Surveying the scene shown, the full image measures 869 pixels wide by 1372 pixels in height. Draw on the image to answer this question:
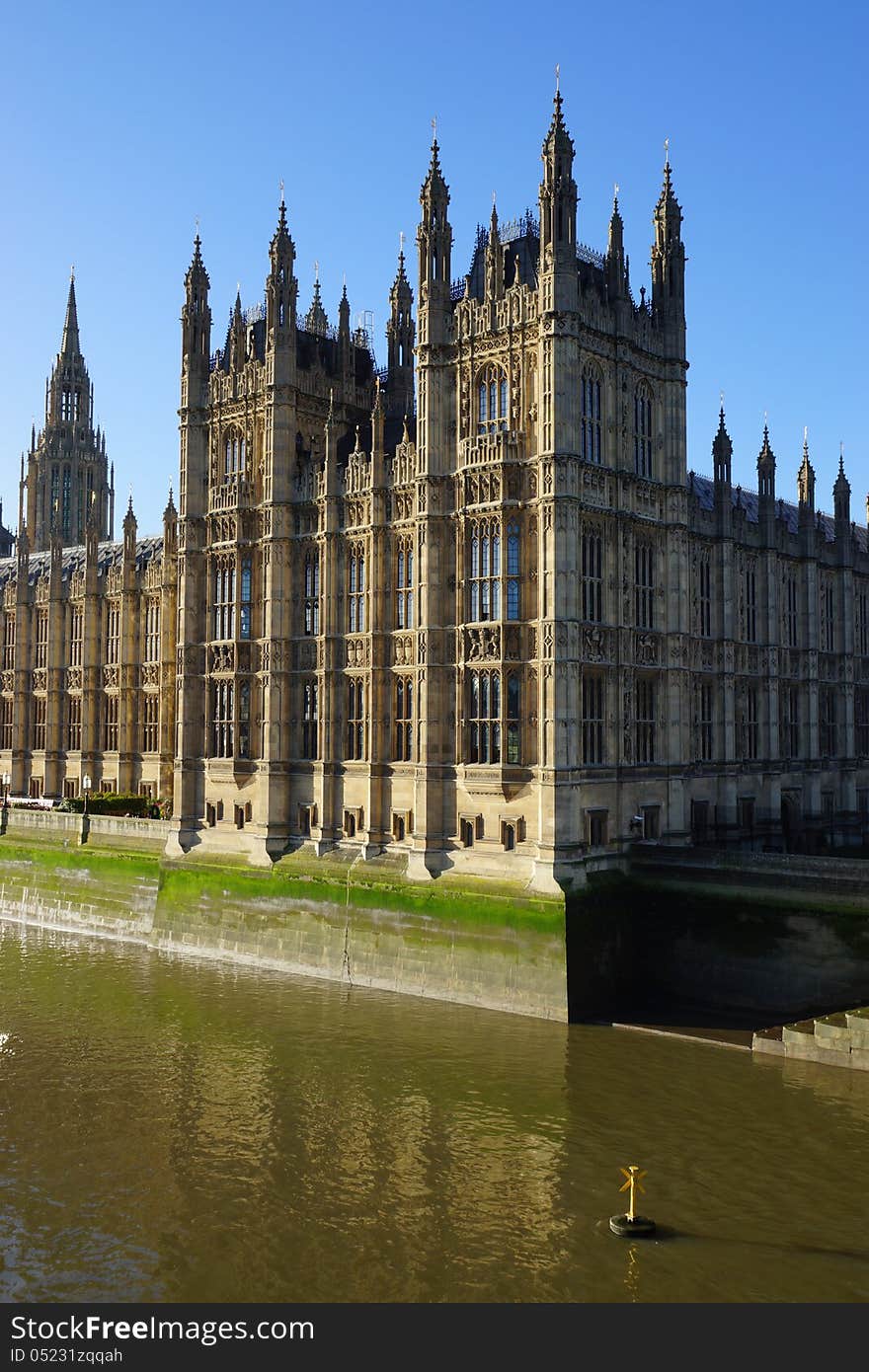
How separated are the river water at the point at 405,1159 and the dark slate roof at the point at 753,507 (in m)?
35.5

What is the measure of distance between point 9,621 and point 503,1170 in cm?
8074

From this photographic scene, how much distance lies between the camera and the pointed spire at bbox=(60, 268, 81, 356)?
147 metres

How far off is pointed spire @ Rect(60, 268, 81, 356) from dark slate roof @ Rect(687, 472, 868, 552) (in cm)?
9999

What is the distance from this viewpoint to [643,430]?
182 ft

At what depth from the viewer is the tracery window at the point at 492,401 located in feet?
171

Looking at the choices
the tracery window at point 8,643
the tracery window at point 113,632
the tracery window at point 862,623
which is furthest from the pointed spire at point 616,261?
the tracery window at point 8,643

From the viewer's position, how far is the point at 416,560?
178 feet

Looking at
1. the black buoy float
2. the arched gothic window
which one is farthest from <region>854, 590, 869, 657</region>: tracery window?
the black buoy float

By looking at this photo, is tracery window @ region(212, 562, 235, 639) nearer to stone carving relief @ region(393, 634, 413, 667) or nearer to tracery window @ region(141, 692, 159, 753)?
stone carving relief @ region(393, 634, 413, 667)

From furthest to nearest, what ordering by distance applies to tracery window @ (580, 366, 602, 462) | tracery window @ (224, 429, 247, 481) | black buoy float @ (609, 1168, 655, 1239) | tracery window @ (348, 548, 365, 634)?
tracery window @ (224, 429, 247, 481)
tracery window @ (348, 548, 365, 634)
tracery window @ (580, 366, 602, 462)
black buoy float @ (609, 1168, 655, 1239)

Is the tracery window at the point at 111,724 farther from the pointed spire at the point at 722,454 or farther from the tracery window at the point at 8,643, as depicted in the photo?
the pointed spire at the point at 722,454

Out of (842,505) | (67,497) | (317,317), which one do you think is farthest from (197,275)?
(67,497)
